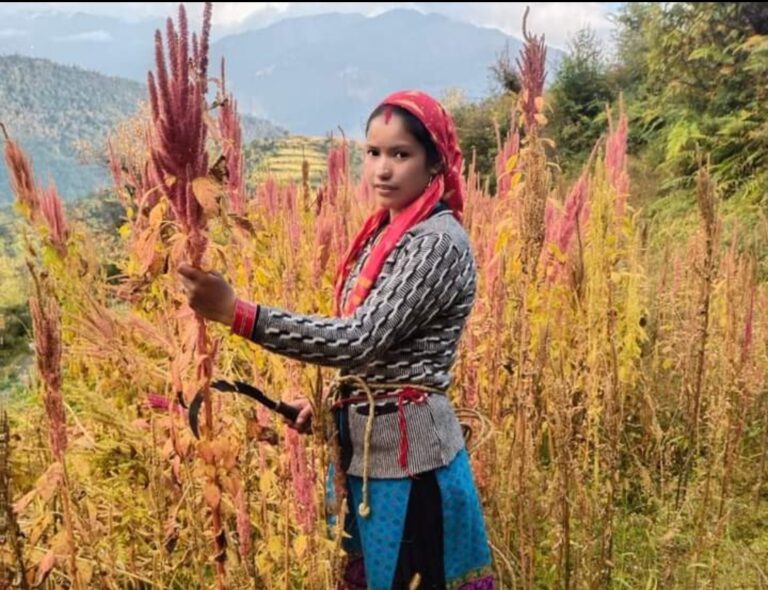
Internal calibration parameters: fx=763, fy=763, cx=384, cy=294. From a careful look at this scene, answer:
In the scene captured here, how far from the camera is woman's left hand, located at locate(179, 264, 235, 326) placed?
1.08 meters

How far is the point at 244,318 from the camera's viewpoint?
115 centimetres

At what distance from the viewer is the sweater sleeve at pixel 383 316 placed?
47.2 inches

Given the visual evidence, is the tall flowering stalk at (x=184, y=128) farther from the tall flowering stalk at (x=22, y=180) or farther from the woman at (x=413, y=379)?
the tall flowering stalk at (x=22, y=180)

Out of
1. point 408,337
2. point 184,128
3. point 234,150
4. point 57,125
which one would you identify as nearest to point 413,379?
point 408,337

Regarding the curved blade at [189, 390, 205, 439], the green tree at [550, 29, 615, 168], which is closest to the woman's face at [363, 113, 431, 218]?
the curved blade at [189, 390, 205, 439]

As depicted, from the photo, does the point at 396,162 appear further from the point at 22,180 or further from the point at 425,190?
the point at 22,180

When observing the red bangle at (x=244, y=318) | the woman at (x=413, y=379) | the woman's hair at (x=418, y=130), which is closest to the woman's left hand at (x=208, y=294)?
the red bangle at (x=244, y=318)

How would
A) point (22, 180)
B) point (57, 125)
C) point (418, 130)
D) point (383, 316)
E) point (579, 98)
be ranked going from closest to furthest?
point (383, 316) → point (418, 130) → point (22, 180) → point (57, 125) → point (579, 98)

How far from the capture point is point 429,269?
1325 mm

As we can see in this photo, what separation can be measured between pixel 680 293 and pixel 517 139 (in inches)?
41.4

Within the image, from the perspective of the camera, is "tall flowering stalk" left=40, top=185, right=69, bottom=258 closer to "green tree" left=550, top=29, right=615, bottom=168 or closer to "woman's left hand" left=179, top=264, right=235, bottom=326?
"woman's left hand" left=179, top=264, right=235, bottom=326

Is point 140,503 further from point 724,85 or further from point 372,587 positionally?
point 724,85

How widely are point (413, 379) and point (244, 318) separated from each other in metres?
0.38

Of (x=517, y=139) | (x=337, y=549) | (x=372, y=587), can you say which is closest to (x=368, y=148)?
(x=337, y=549)
